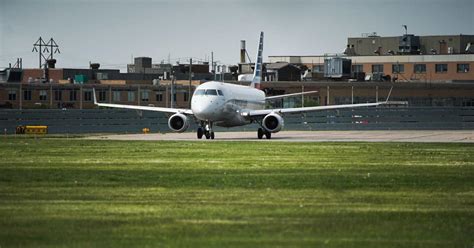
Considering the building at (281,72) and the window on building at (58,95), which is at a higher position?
the building at (281,72)

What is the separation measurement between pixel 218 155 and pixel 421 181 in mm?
13734

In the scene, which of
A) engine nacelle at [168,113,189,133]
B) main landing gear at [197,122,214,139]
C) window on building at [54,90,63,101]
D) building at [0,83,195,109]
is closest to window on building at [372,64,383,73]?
building at [0,83,195,109]

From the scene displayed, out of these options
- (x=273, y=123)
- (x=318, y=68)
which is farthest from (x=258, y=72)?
(x=318, y=68)

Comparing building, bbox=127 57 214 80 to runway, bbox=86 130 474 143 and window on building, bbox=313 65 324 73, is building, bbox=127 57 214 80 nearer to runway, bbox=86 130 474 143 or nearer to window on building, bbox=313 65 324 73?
window on building, bbox=313 65 324 73

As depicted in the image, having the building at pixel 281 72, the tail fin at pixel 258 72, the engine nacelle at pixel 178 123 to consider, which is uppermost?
the building at pixel 281 72

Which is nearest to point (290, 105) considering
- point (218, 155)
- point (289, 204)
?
point (218, 155)

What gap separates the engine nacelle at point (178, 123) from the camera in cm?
6900

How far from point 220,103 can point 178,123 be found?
355 cm

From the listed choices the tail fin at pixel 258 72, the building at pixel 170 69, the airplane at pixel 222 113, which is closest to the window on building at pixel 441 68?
the building at pixel 170 69

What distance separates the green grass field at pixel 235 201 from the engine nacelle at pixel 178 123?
27133 millimetres

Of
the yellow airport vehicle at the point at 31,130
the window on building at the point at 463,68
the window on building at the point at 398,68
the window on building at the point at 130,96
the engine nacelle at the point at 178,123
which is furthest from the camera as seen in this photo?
the window on building at the point at 398,68

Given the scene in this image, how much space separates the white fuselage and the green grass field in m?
24.3

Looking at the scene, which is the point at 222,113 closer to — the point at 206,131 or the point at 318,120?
the point at 206,131

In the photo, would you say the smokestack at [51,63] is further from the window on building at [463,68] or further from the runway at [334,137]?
the runway at [334,137]
